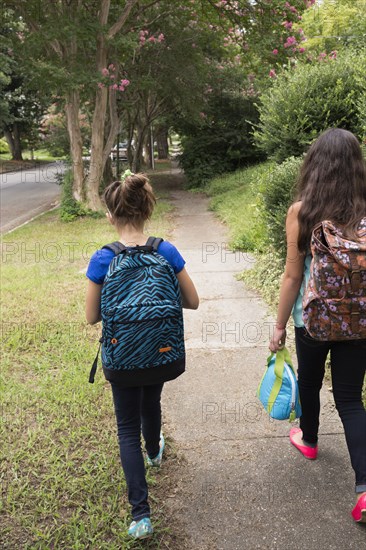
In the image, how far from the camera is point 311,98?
218 inches

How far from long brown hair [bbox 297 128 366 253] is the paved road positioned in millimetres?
10344

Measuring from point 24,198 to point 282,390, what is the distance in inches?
694

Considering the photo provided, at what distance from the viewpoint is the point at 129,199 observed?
2.08 meters

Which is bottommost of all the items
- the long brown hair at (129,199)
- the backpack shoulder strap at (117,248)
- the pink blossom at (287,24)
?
the backpack shoulder strap at (117,248)

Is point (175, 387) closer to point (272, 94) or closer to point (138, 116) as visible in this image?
point (272, 94)

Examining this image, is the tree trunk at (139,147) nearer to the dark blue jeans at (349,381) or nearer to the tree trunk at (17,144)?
the dark blue jeans at (349,381)

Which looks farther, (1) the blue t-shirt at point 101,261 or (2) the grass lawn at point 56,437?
(2) the grass lawn at point 56,437

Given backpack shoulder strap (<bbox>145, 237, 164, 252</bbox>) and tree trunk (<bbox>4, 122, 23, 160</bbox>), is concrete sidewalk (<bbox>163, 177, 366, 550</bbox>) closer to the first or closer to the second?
backpack shoulder strap (<bbox>145, 237, 164, 252</bbox>)

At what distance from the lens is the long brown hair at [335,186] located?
2045 millimetres

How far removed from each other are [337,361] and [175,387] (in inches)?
65.3

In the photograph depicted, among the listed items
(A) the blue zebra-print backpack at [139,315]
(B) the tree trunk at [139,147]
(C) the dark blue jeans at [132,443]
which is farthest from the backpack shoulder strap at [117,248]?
(B) the tree trunk at [139,147]

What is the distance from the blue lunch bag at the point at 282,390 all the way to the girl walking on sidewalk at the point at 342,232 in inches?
4.7

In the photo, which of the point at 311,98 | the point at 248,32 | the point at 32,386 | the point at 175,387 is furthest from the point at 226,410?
the point at 248,32

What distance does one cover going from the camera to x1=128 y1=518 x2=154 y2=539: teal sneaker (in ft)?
6.86
